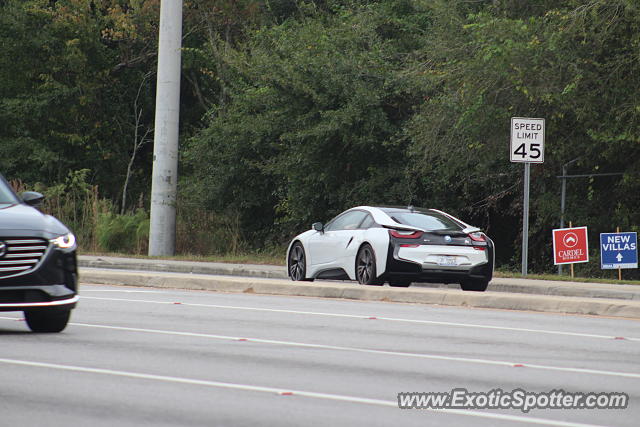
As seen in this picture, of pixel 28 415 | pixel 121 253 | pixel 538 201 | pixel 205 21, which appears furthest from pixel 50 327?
pixel 205 21

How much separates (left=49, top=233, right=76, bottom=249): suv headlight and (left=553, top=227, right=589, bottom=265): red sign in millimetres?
13959

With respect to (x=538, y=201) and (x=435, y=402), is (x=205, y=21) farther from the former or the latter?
(x=435, y=402)

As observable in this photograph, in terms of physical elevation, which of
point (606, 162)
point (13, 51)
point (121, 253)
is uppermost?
point (13, 51)

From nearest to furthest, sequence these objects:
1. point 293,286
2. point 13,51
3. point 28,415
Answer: point 28,415
point 293,286
point 13,51

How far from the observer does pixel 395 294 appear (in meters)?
17.1

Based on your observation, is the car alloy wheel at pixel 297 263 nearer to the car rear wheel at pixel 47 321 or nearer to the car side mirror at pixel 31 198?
the car side mirror at pixel 31 198

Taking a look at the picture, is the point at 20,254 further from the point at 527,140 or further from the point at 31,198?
the point at 527,140

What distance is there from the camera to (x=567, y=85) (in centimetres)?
2431

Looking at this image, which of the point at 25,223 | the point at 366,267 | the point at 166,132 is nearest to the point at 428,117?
the point at 166,132

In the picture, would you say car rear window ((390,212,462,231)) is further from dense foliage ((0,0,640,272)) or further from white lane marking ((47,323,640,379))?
white lane marking ((47,323,640,379))

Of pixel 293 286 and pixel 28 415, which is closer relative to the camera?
pixel 28 415

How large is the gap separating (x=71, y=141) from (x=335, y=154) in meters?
16.2

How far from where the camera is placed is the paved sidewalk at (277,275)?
19.9 m

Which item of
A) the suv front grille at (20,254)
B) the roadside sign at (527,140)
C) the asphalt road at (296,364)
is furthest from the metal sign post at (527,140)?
the suv front grille at (20,254)
